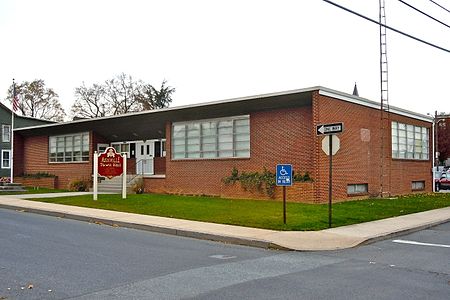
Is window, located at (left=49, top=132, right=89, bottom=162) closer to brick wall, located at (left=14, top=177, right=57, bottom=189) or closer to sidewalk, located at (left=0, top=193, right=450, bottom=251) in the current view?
brick wall, located at (left=14, top=177, right=57, bottom=189)

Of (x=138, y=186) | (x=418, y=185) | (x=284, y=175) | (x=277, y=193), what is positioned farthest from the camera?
(x=418, y=185)

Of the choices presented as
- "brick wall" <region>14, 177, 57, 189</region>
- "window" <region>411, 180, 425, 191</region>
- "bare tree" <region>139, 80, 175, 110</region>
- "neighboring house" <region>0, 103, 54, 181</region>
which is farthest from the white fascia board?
"bare tree" <region>139, 80, 175, 110</region>

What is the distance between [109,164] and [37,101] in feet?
163

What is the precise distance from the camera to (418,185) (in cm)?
2866

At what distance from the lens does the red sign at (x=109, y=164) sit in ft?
73.0

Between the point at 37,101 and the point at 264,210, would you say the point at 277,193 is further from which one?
the point at 37,101

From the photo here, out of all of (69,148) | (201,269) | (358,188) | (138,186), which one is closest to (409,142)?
(358,188)

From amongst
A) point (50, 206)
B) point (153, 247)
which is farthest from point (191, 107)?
point (153, 247)

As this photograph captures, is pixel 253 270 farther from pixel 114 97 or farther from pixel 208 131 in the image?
pixel 114 97

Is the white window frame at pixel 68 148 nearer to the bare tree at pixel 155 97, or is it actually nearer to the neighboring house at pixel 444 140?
the bare tree at pixel 155 97

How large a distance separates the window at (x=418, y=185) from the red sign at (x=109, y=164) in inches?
655

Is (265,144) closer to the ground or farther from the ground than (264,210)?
farther from the ground

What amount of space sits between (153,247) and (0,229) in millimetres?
4982

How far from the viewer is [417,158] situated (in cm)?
2828
